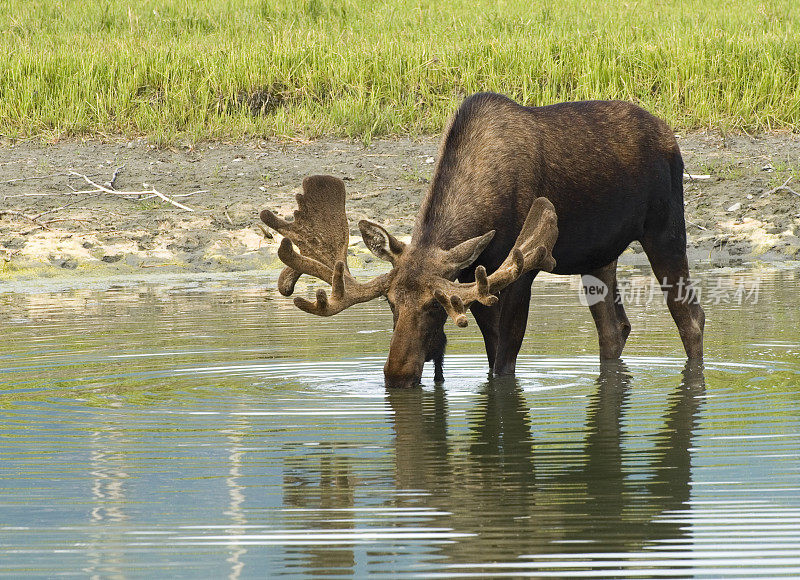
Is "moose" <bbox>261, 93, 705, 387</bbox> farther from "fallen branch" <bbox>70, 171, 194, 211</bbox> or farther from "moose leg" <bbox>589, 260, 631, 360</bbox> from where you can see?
"fallen branch" <bbox>70, 171, 194, 211</bbox>

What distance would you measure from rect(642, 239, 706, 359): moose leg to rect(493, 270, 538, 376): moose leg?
1.27 m

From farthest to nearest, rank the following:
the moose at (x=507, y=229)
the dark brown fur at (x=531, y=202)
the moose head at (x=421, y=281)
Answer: the dark brown fur at (x=531, y=202), the moose at (x=507, y=229), the moose head at (x=421, y=281)

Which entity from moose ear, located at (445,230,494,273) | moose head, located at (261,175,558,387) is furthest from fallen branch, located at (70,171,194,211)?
moose ear, located at (445,230,494,273)

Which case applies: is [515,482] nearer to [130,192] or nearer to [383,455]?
[383,455]

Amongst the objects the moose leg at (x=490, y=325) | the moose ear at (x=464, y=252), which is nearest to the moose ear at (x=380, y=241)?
the moose ear at (x=464, y=252)

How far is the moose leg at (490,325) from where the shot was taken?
29.2 ft

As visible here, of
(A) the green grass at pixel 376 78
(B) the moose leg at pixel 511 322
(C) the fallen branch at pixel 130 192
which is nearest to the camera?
(B) the moose leg at pixel 511 322

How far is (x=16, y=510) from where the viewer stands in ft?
17.8

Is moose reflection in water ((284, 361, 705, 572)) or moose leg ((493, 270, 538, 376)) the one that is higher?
moose leg ((493, 270, 538, 376))

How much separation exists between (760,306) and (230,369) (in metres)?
4.71

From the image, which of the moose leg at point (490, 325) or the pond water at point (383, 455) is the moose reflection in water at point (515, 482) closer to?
the pond water at point (383, 455)

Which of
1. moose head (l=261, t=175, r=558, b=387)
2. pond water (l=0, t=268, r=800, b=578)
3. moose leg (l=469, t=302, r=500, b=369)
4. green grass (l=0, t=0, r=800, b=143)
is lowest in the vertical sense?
pond water (l=0, t=268, r=800, b=578)

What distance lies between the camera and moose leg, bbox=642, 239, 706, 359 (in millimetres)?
9656

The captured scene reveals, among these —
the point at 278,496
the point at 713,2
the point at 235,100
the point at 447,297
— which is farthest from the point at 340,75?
the point at 278,496
